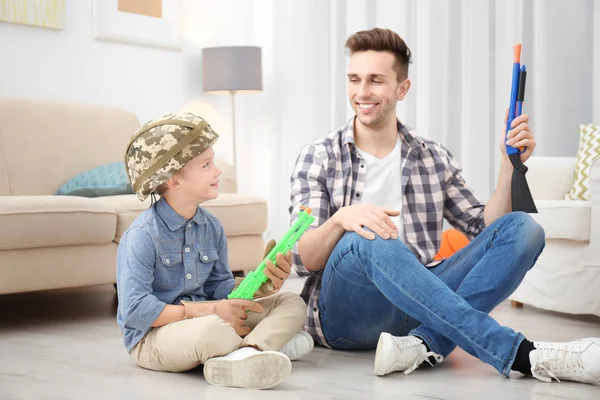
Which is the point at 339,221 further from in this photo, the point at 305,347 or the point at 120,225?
the point at 120,225

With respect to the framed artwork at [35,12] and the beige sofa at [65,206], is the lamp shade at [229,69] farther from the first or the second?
the framed artwork at [35,12]

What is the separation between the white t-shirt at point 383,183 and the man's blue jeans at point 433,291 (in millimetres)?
207

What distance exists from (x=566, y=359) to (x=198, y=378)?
2.67ft

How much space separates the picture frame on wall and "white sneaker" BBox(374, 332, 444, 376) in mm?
2894

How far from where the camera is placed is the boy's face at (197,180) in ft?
6.21

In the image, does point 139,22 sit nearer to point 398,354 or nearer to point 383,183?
point 383,183

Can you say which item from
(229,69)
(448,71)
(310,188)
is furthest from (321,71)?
(310,188)

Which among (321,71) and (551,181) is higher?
(321,71)

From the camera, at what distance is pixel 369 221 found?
1.75 metres

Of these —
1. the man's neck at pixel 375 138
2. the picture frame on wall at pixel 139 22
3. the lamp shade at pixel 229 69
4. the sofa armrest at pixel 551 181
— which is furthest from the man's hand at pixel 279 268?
the lamp shade at pixel 229 69

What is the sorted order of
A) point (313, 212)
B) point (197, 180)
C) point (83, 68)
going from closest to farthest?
point (197, 180), point (313, 212), point (83, 68)

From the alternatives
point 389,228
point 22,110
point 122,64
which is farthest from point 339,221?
point 122,64

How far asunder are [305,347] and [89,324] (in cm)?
102

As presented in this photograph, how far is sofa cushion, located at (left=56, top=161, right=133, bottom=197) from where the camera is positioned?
3.27 m
